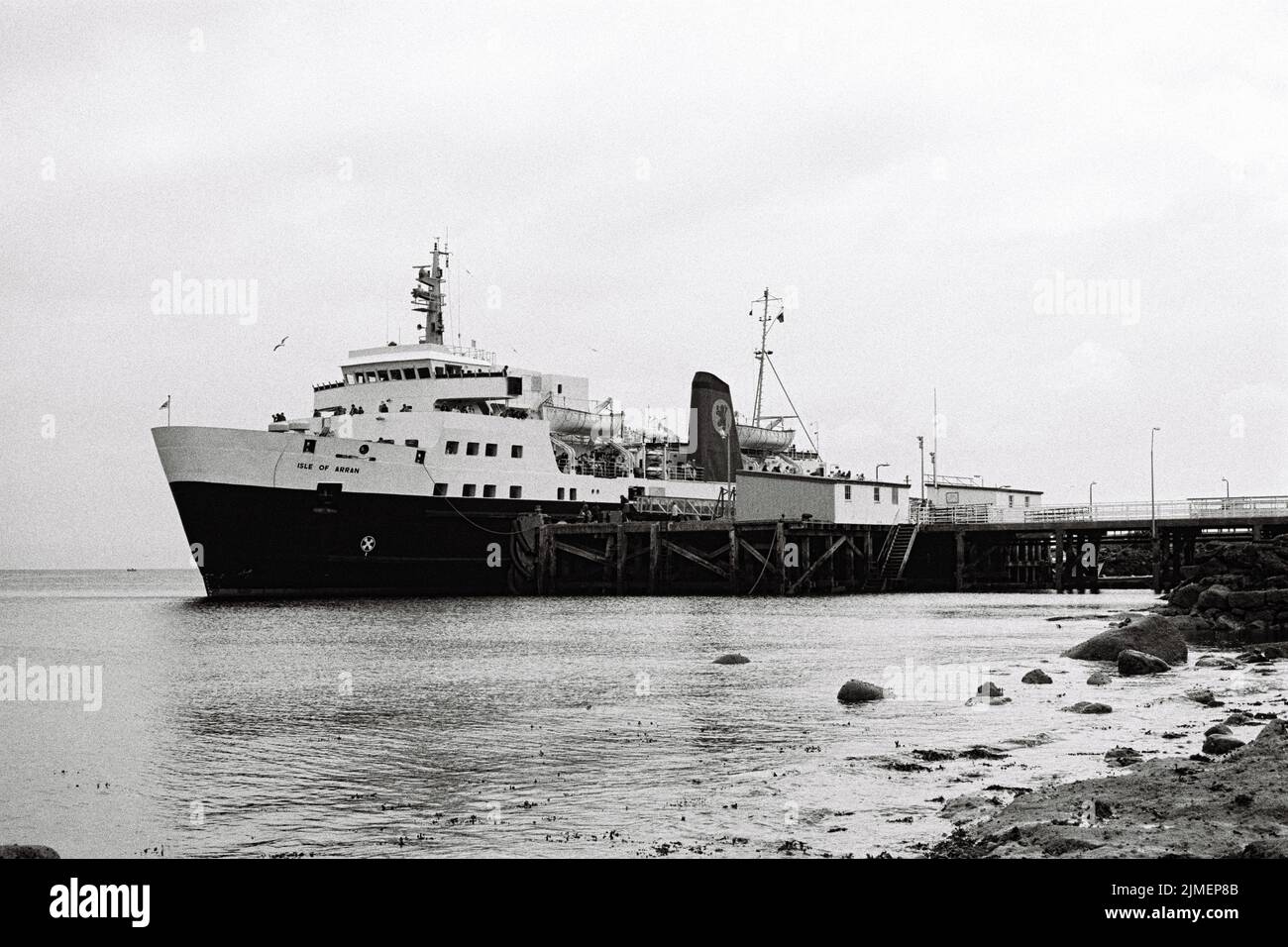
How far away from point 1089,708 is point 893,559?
150 feet

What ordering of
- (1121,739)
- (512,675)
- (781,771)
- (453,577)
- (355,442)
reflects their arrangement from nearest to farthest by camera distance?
1. (781,771)
2. (1121,739)
3. (512,675)
4. (355,442)
5. (453,577)

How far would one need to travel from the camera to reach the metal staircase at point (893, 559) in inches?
2429

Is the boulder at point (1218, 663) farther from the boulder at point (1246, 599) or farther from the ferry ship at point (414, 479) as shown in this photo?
the ferry ship at point (414, 479)

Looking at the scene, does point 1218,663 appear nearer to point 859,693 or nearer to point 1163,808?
point 859,693

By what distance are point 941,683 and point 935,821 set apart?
1146cm

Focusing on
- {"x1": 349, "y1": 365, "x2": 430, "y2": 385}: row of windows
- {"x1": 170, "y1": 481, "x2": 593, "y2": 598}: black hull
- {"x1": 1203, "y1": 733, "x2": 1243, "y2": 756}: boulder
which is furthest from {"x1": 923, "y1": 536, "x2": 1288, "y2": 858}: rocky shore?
{"x1": 349, "y1": 365, "x2": 430, "y2": 385}: row of windows

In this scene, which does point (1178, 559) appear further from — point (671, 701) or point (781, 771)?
point (781, 771)

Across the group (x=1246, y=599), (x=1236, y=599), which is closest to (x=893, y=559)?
(x=1236, y=599)

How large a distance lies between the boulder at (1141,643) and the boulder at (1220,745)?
35.9 feet

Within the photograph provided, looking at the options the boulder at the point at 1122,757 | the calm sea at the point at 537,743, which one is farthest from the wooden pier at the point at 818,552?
the boulder at the point at 1122,757

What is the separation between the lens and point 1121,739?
14.8 meters
